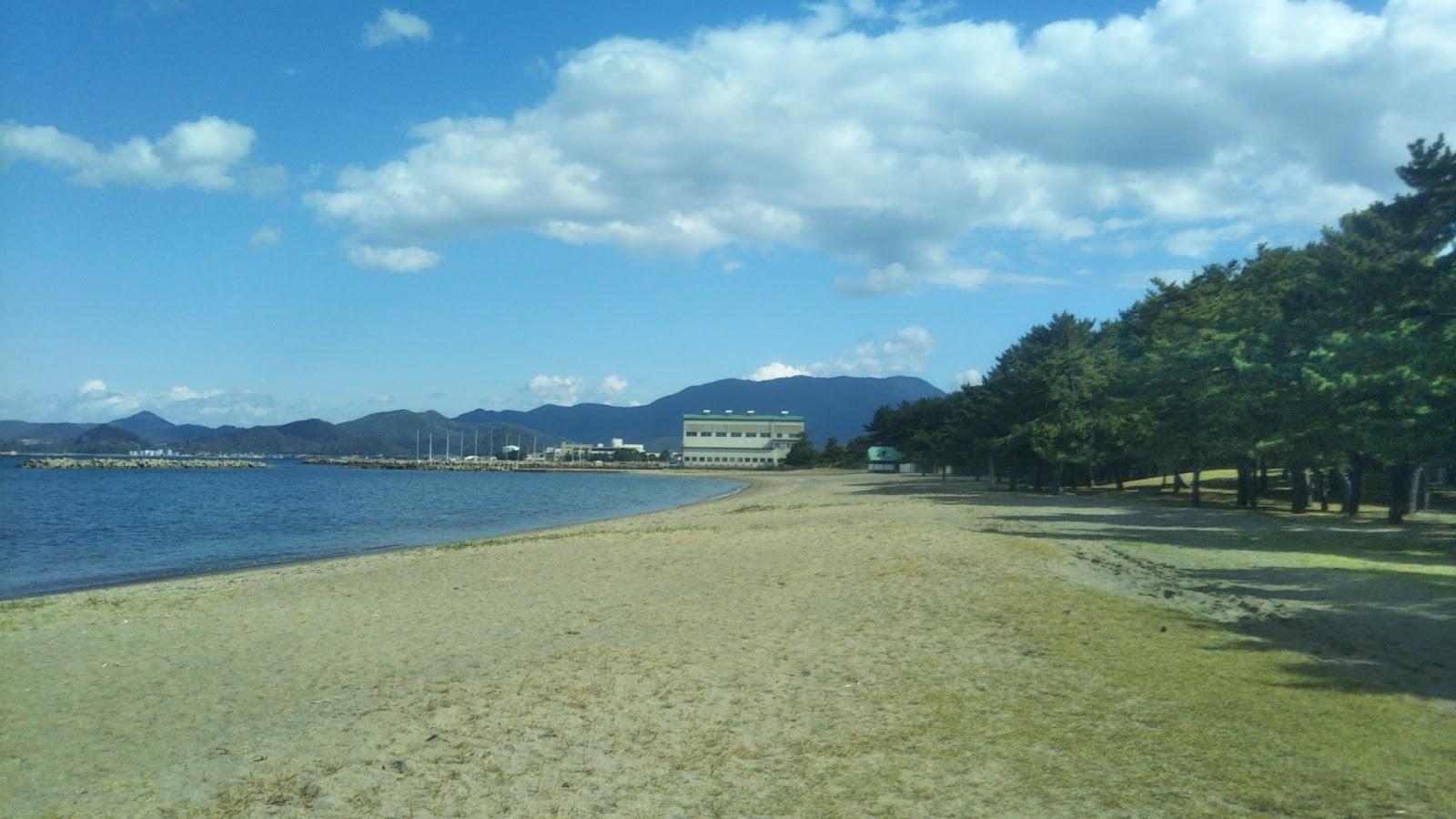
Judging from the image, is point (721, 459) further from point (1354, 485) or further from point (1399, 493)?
point (1399, 493)

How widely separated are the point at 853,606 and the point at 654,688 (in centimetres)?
508

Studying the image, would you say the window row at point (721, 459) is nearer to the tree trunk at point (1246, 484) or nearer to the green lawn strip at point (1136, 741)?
the tree trunk at point (1246, 484)

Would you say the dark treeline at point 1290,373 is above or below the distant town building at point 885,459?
above

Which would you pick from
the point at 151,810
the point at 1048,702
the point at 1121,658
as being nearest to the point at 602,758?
the point at 151,810

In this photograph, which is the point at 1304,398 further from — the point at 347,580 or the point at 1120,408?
the point at 347,580

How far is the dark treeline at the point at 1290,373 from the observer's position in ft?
77.2

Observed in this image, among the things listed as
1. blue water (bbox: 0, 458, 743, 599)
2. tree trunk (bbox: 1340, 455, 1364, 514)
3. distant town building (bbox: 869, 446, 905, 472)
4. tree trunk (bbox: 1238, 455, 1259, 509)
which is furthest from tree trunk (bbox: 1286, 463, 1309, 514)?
distant town building (bbox: 869, 446, 905, 472)

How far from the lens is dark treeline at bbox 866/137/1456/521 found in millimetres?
23516

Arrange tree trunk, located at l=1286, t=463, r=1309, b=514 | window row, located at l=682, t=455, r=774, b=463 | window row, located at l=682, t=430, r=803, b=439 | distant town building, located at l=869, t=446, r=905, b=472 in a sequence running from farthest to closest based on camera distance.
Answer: window row, located at l=682, t=430, r=803, b=439
window row, located at l=682, t=455, r=774, b=463
distant town building, located at l=869, t=446, r=905, b=472
tree trunk, located at l=1286, t=463, r=1309, b=514

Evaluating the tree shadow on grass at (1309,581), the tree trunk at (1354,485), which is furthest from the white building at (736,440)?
the tree shadow on grass at (1309,581)

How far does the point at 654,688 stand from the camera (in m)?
9.72

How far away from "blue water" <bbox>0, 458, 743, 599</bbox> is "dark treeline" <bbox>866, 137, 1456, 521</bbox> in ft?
72.2

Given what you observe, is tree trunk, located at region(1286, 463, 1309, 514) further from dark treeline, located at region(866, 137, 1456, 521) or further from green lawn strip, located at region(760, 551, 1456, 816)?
green lawn strip, located at region(760, 551, 1456, 816)

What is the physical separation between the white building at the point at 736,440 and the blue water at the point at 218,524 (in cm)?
9999
